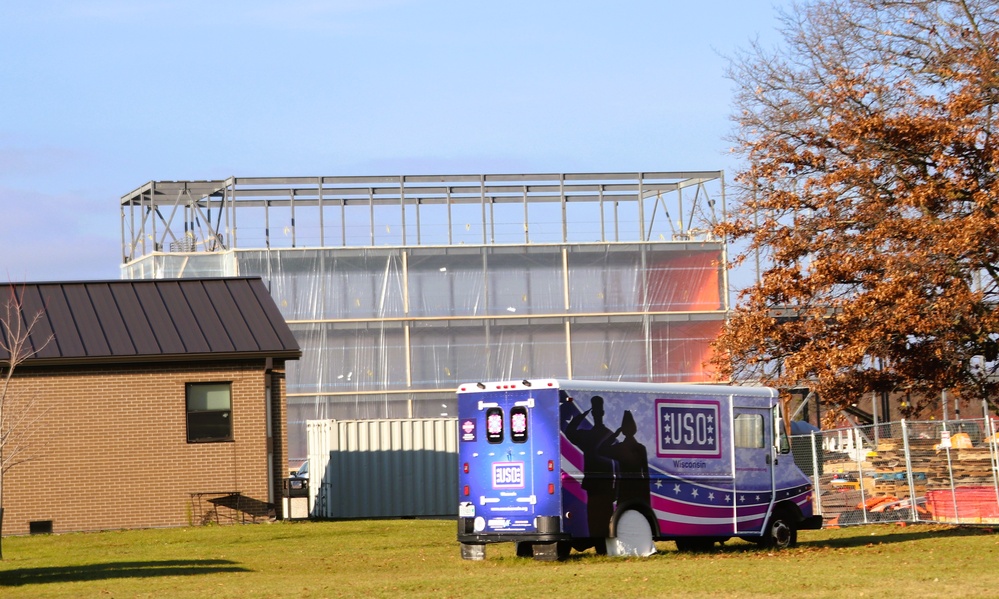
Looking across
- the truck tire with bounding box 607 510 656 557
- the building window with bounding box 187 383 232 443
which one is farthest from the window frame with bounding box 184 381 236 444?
the truck tire with bounding box 607 510 656 557

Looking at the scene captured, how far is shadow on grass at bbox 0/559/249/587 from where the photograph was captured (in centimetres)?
1822

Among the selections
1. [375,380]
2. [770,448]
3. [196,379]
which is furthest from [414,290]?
[770,448]

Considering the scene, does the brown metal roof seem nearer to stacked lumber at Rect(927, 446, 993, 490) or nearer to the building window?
the building window

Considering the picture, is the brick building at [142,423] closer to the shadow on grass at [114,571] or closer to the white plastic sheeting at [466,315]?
the shadow on grass at [114,571]

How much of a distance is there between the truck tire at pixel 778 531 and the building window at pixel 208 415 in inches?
511

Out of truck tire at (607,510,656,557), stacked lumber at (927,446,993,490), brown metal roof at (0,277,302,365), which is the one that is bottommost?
truck tire at (607,510,656,557)

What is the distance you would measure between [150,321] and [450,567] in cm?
1343

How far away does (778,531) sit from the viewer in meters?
20.5

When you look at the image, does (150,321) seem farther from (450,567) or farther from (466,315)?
(466,315)

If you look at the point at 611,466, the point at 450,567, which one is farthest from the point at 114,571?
the point at 611,466

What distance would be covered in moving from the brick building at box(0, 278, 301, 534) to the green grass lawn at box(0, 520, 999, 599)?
196cm

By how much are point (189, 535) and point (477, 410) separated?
31.6 feet

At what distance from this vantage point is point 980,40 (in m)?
26.6

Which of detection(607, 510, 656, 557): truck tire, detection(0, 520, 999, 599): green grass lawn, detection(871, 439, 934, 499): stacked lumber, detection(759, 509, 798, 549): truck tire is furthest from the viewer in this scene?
detection(871, 439, 934, 499): stacked lumber
